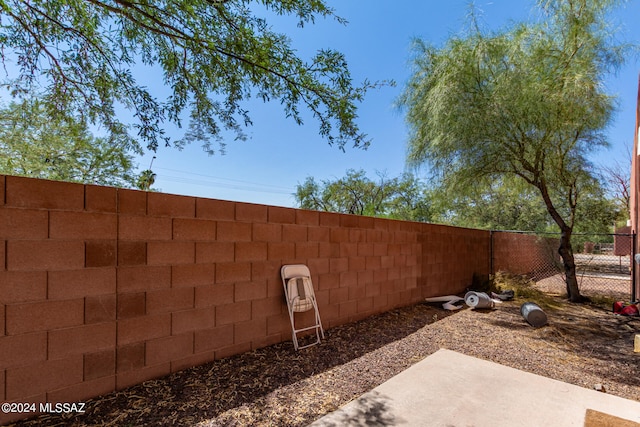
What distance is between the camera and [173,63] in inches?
177

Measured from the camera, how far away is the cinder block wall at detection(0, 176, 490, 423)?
210 centimetres

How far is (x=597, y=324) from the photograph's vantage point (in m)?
5.29

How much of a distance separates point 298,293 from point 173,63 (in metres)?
3.57

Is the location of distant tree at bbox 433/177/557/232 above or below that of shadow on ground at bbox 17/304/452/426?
above

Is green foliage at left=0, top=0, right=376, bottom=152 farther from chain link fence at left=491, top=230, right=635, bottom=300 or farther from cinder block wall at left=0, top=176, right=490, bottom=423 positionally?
chain link fence at left=491, top=230, right=635, bottom=300

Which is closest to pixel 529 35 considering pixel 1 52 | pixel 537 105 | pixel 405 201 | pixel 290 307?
pixel 537 105

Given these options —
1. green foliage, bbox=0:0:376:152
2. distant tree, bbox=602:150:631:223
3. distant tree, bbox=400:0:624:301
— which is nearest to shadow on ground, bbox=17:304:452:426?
green foliage, bbox=0:0:376:152

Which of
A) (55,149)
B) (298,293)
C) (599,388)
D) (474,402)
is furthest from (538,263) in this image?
(55,149)

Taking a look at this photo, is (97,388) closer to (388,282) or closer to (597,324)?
(388,282)

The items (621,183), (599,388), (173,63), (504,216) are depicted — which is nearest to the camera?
(599,388)

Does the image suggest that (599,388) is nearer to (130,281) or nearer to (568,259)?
(130,281)

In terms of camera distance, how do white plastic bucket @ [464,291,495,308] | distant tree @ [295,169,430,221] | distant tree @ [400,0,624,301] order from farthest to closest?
distant tree @ [295,169,430,221], white plastic bucket @ [464,291,495,308], distant tree @ [400,0,624,301]

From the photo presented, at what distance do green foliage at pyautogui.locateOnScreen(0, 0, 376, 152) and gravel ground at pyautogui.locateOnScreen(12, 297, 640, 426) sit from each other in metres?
2.83

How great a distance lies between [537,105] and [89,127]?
296 inches
